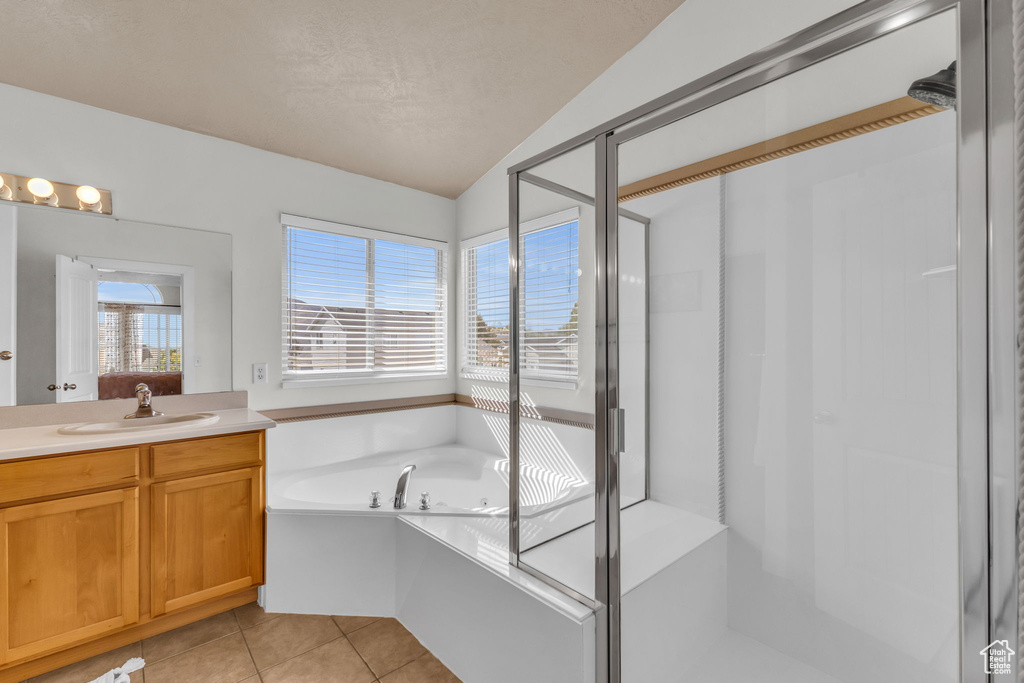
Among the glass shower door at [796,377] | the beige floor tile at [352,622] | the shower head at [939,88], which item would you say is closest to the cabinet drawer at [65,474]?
the beige floor tile at [352,622]

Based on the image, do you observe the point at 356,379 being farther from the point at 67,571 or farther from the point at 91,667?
the point at 91,667

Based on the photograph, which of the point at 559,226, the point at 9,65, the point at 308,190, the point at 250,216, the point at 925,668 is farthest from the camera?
the point at 308,190

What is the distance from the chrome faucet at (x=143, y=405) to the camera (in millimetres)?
2260

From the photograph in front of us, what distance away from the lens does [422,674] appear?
71.7 inches

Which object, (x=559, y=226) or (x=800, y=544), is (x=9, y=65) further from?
(x=800, y=544)

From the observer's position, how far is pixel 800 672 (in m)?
1.04

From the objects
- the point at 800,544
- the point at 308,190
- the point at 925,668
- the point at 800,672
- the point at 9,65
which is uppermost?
the point at 9,65

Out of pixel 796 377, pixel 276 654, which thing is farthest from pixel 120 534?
pixel 796 377

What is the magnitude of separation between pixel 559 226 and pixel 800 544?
1194mm

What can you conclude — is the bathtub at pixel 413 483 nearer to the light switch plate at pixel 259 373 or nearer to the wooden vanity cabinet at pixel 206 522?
the wooden vanity cabinet at pixel 206 522

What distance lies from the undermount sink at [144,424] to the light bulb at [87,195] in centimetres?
107

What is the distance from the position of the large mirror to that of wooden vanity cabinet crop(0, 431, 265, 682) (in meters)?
0.61

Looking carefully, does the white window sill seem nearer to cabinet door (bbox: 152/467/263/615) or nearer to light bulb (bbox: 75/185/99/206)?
cabinet door (bbox: 152/467/263/615)

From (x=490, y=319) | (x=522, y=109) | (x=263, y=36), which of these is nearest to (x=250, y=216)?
(x=263, y=36)
